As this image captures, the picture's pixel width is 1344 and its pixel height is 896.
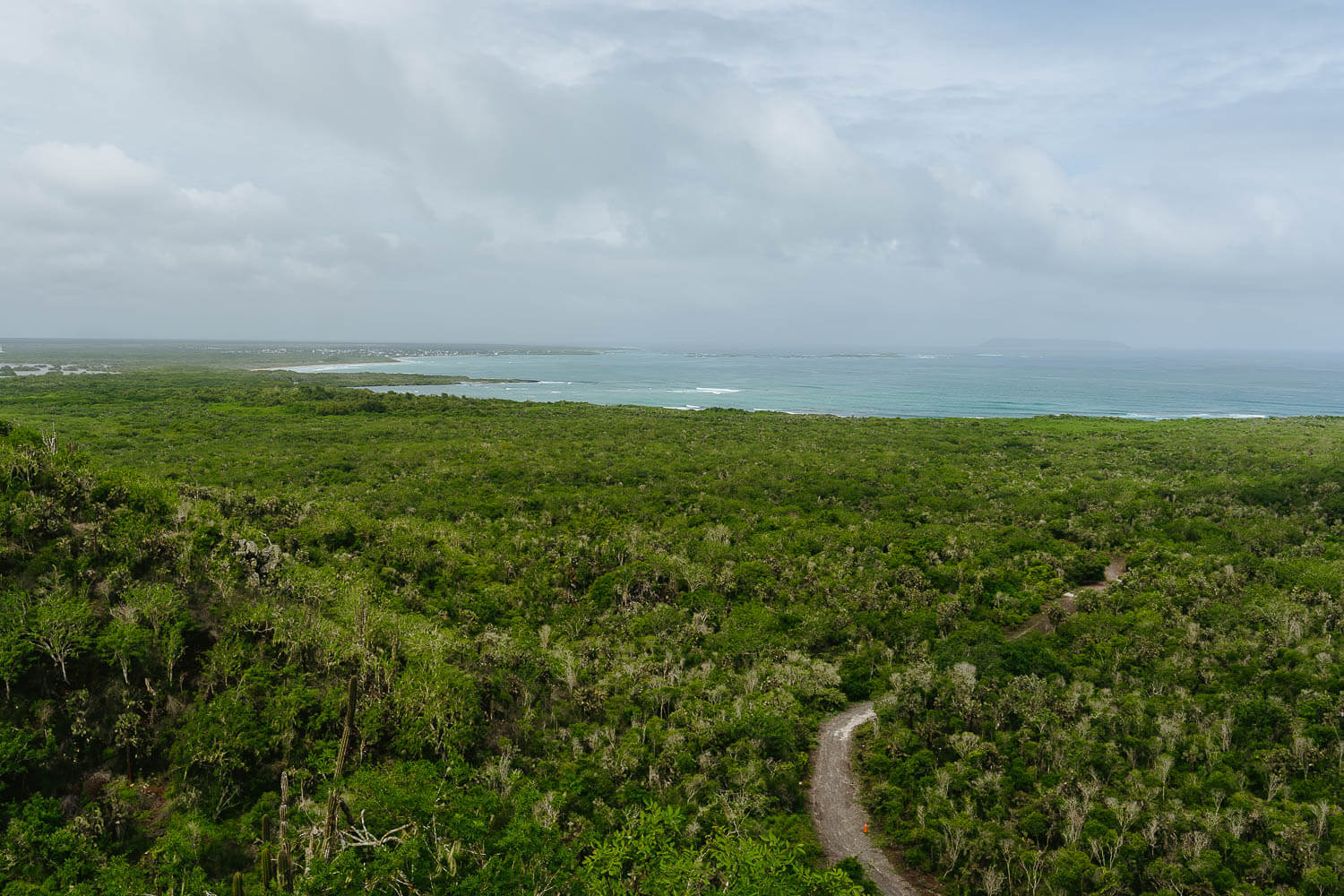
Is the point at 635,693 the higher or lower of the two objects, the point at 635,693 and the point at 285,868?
the lower

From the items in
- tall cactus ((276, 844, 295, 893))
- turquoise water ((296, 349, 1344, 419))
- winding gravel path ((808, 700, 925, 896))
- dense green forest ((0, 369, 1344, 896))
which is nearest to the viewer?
tall cactus ((276, 844, 295, 893))

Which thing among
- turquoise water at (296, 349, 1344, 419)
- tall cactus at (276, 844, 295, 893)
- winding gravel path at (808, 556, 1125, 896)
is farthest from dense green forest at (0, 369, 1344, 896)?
turquoise water at (296, 349, 1344, 419)

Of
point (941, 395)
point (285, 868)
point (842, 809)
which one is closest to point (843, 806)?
point (842, 809)

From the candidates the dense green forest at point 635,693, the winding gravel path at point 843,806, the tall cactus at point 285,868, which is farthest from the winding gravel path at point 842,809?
the tall cactus at point 285,868

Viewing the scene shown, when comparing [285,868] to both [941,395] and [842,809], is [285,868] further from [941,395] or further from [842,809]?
[941,395]

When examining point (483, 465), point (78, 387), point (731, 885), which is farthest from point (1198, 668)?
point (78, 387)

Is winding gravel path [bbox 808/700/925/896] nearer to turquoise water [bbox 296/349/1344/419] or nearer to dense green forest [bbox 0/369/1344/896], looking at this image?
dense green forest [bbox 0/369/1344/896]
